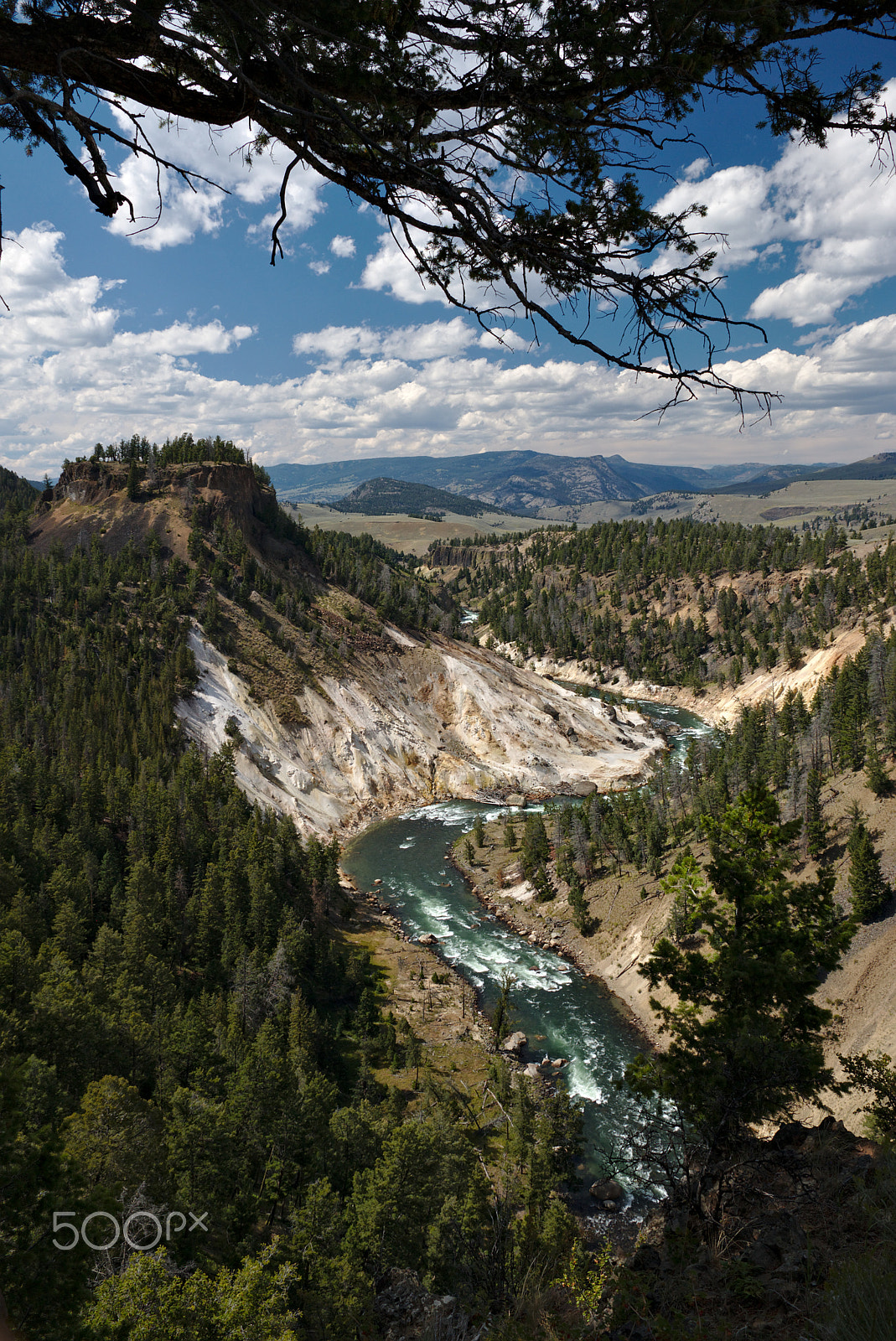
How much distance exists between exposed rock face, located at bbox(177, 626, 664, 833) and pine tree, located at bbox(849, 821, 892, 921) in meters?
37.3

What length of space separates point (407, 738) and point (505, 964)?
114 ft

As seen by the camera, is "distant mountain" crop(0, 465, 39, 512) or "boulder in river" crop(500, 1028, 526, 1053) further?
"distant mountain" crop(0, 465, 39, 512)

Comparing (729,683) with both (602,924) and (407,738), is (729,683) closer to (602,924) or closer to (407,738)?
(407,738)

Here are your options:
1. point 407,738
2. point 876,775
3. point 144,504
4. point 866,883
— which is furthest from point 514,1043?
point 144,504

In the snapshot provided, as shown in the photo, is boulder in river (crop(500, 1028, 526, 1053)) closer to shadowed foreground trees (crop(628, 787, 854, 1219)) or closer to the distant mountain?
shadowed foreground trees (crop(628, 787, 854, 1219))

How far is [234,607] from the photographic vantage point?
3127 inches

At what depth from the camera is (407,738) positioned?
7269cm

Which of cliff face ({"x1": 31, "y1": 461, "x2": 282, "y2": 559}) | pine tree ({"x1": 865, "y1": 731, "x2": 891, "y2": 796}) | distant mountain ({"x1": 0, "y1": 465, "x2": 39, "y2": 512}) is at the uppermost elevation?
distant mountain ({"x1": 0, "y1": 465, "x2": 39, "y2": 512})

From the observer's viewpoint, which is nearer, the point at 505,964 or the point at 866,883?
the point at 866,883

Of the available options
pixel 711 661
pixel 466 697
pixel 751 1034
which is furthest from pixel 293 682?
pixel 711 661

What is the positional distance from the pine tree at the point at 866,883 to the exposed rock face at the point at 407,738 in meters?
37.3

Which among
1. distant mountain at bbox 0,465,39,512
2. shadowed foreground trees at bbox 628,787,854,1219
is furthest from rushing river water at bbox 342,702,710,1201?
distant mountain at bbox 0,465,39,512

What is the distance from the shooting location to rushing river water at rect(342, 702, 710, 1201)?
29.3m

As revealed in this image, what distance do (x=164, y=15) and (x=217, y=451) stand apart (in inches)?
4480
